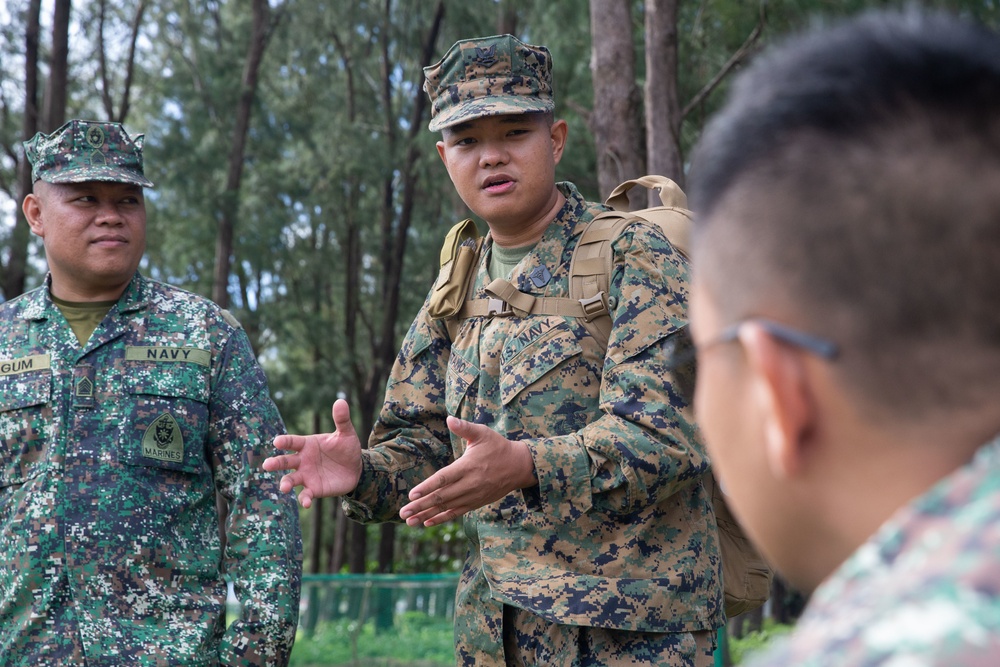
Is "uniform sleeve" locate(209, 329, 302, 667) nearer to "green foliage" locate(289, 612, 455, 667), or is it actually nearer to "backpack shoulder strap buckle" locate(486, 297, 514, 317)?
"backpack shoulder strap buckle" locate(486, 297, 514, 317)

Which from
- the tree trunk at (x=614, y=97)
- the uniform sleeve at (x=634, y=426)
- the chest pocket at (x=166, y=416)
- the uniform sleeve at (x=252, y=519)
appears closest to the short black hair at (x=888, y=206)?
the uniform sleeve at (x=634, y=426)

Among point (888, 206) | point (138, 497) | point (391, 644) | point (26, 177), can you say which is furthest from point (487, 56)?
point (26, 177)

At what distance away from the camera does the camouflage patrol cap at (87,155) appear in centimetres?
448

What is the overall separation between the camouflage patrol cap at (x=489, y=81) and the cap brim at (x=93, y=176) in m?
1.30

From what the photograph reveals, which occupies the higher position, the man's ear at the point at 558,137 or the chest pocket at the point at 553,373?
the man's ear at the point at 558,137

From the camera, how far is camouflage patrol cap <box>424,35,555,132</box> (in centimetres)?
379

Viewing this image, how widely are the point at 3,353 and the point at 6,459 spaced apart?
0.42 m

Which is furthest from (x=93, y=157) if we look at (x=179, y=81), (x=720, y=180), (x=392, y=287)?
(x=179, y=81)

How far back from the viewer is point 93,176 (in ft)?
14.6

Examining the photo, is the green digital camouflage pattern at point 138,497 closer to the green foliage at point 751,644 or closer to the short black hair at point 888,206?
the short black hair at point 888,206

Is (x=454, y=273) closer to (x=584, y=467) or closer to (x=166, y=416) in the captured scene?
(x=584, y=467)

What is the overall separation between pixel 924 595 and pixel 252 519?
3.52m

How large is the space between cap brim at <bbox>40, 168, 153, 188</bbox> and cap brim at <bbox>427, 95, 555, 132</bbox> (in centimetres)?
135

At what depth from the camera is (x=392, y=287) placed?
21.2 meters
